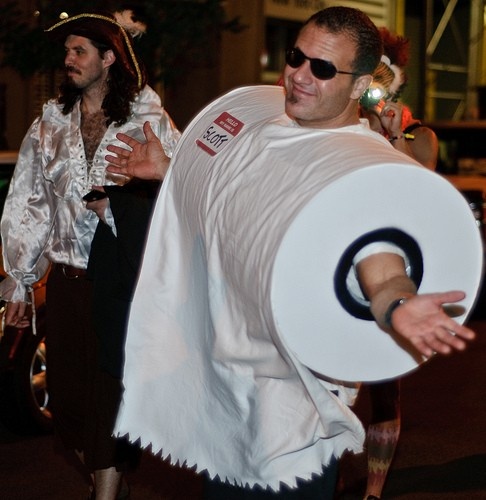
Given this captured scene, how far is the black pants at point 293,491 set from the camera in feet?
11.1

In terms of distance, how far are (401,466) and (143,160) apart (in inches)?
110

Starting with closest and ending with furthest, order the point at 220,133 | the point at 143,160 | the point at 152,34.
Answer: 1. the point at 220,133
2. the point at 143,160
3. the point at 152,34

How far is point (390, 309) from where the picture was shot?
2.68m

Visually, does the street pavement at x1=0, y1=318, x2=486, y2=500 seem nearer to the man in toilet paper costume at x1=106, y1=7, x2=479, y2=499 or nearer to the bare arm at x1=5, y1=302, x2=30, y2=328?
the bare arm at x1=5, y1=302, x2=30, y2=328

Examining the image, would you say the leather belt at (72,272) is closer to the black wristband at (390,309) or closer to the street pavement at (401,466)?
the street pavement at (401,466)

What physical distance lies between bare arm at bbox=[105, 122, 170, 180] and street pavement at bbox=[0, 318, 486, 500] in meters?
2.11

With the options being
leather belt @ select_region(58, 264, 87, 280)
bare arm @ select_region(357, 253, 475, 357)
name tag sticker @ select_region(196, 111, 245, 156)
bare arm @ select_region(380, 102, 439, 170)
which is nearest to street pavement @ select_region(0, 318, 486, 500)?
leather belt @ select_region(58, 264, 87, 280)

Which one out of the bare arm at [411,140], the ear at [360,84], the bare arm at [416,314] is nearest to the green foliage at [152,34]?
the bare arm at [411,140]

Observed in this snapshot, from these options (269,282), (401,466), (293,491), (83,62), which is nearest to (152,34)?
(401,466)

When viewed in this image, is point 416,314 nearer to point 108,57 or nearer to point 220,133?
point 220,133

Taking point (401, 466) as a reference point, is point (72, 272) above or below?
above

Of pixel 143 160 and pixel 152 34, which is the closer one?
pixel 143 160

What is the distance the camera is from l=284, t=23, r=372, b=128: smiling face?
10.5 feet

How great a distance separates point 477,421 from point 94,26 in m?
3.51
